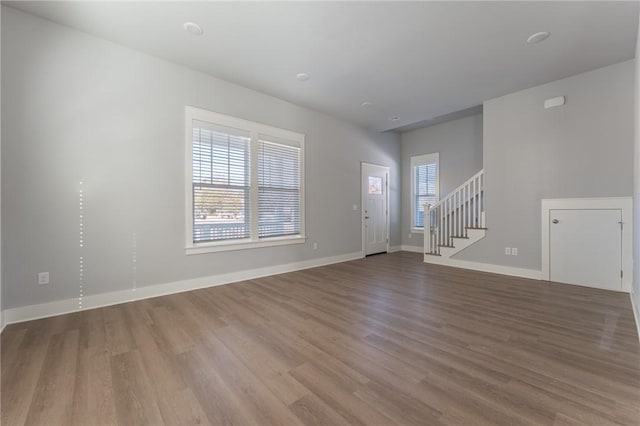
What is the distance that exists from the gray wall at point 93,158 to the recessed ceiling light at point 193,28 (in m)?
0.84

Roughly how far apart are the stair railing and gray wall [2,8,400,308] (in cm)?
381

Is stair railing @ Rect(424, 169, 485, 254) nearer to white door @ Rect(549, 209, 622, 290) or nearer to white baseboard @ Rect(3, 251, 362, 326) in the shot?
white door @ Rect(549, 209, 622, 290)

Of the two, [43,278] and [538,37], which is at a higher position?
[538,37]

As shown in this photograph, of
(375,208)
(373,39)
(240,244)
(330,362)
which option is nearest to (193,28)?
(373,39)

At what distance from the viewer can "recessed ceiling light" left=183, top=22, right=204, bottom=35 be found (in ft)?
8.84

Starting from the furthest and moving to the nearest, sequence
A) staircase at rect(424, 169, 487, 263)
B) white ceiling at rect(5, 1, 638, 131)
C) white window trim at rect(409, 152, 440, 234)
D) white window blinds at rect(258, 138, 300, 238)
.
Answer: white window trim at rect(409, 152, 440, 234) → staircase at rect(424, 169, 487, 263) → white window blinds at rect(258, 138, 300, 238) → white ceiling at rect(5, 1, 638, 131)

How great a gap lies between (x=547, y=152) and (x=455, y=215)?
5.61ft

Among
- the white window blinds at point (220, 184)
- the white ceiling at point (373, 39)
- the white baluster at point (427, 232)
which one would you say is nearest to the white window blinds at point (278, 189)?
the white window blinds at point (220, 184)

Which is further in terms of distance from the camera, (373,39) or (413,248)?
(413,248)

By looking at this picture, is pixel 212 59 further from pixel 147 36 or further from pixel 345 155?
pixel 345 155

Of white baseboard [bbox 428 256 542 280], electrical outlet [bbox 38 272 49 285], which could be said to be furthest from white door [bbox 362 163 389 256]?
electrical outlet [bbox 38 272 49 285]

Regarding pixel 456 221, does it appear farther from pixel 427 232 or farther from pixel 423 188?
pixel 423 188

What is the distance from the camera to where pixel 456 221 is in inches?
203

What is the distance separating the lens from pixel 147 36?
2900 millimetres
